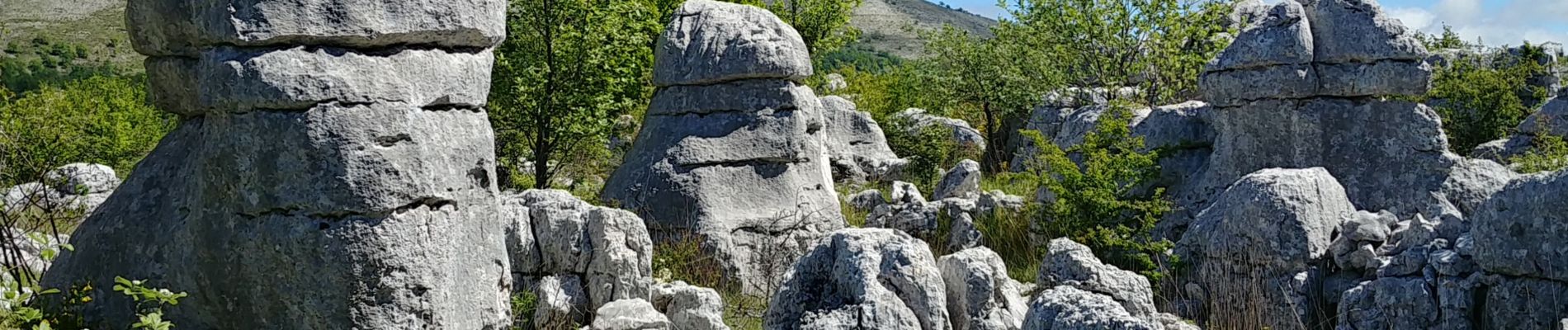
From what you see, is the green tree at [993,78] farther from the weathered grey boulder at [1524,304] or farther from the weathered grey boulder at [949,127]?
the weathered grey boulder at [1524,304]

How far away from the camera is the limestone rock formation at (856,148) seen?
60.8 ft

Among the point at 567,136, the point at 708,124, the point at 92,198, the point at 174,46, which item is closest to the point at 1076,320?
the point at 174,46

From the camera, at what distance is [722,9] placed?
1158 centimetres

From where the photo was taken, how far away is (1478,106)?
17.6 metres

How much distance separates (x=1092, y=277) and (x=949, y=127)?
13562 mm

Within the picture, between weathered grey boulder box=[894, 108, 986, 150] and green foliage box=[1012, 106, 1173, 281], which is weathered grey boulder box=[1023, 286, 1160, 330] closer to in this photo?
green foliage box=[1012, 106, 1173, 281]

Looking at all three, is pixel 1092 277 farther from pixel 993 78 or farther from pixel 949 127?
pixel 993 78

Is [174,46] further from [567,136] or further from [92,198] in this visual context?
Answer: [92,198]

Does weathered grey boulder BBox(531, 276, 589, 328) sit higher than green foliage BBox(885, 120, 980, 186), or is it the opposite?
weathered grey boulder BBox(531, 276, 589, 328)

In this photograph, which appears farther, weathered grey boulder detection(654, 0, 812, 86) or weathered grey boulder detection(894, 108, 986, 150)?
weathered grey boulder detection(894, 108, 986, 150)

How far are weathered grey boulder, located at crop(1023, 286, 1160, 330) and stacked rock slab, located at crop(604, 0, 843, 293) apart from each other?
529 centimetres

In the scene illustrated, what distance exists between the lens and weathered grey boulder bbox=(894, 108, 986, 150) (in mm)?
20855

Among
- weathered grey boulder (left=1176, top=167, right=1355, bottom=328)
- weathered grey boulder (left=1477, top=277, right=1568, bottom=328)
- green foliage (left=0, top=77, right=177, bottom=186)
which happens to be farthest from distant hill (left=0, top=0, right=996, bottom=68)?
weathered grey boulder (left=1477, top=277, right=1568, bottom=328)

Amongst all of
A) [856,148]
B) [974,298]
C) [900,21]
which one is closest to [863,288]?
[974,298]
